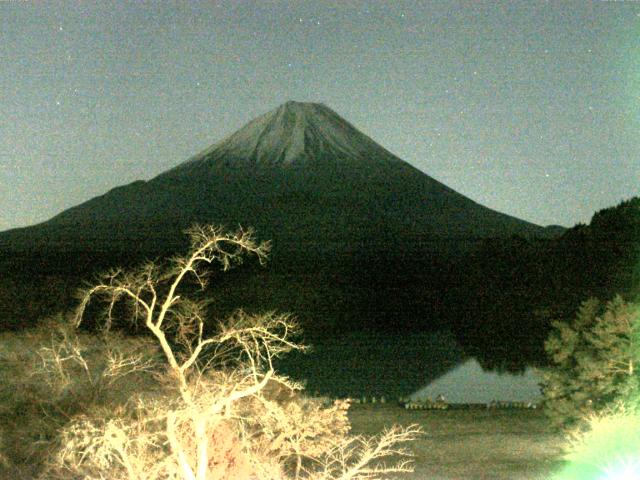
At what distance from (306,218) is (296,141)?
19.4 metres

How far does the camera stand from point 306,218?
99000 millimetres

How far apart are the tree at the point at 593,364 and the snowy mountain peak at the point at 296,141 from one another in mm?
96105

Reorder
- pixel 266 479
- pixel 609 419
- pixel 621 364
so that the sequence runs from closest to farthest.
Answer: pixel 266 479, pixel 609 419, pixel 621 364

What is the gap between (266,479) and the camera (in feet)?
23.0

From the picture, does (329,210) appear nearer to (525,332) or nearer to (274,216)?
(274,216)

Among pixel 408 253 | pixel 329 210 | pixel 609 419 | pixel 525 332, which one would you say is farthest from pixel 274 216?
pixel 609 419

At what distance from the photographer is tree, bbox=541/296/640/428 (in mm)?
12852

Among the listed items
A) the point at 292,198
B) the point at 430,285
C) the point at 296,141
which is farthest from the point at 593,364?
the point at 296,141

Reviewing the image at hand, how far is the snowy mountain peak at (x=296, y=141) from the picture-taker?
112 metres

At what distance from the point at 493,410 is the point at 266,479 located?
1267 cm

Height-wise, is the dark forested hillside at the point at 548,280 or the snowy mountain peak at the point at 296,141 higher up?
the snowy mountain peak at the point at 296,141

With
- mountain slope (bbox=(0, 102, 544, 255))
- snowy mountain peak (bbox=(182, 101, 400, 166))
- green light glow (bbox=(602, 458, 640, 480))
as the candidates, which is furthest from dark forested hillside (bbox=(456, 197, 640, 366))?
snowy mountain peak (bbox=(182, 101, 400, 166))

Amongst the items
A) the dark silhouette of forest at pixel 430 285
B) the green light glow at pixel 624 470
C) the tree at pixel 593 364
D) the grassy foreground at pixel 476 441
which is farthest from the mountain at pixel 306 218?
the green light glow at pixel 624 470

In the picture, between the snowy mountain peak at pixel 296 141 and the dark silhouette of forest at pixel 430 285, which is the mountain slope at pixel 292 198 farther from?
the dark silhouette of forest at pixel 430 285
